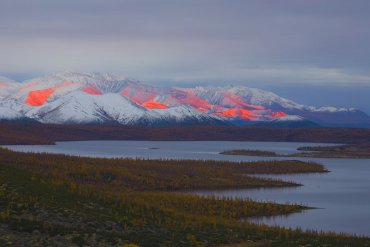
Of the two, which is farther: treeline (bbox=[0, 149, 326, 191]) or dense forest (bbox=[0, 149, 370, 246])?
treeline (bbox=[0, 149, 326, 191])

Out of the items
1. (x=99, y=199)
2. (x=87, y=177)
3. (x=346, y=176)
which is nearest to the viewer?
(x=99, y=199)

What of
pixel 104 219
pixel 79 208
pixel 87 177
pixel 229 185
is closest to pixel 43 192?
pixel 79 208

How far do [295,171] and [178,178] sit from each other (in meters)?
39.7

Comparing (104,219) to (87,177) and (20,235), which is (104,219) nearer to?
(20,235)

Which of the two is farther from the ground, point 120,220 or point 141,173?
point 141,173

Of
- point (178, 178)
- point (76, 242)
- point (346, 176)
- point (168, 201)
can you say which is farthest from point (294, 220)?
point (346, 176)

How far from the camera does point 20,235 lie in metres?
36.8

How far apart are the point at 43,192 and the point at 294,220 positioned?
25671 millimetres

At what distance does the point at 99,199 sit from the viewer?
5500 cm

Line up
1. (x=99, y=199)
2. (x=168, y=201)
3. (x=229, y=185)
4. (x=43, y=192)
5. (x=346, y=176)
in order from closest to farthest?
(x=43, y=192) < (x=99, y=199) < (x=168, y=201) < (x=229, y=185) < (x=346, y=176)

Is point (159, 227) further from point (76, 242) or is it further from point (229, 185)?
point (229, 185)

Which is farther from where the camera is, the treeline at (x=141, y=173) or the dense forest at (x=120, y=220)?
the treeline at (x=141, y=173)

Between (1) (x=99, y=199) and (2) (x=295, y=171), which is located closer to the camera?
(1) (x=99, y=199)

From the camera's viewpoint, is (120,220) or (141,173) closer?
(120,220)
